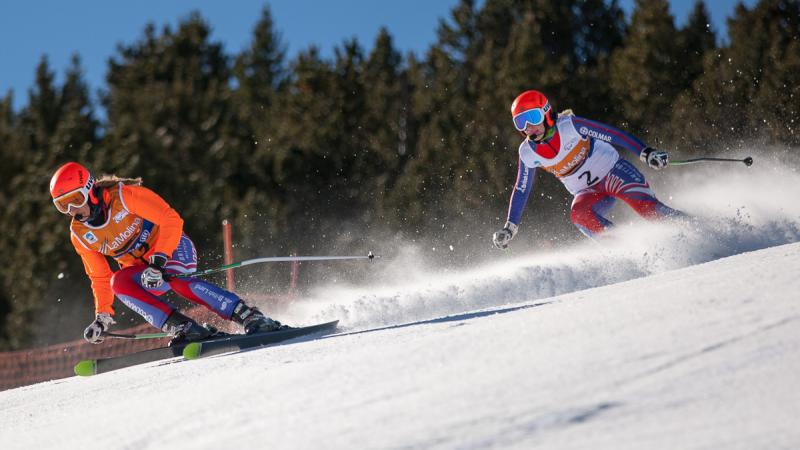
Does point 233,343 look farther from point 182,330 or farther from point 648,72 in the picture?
point 648,72

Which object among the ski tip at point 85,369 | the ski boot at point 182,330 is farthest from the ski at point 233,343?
the ski tip at point 85,369

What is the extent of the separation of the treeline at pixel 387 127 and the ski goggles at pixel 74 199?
31.3ft

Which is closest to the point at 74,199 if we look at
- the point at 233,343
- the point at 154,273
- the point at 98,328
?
the point at 154,273

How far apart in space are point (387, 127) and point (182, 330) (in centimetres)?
1343

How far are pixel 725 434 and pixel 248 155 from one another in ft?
65.7

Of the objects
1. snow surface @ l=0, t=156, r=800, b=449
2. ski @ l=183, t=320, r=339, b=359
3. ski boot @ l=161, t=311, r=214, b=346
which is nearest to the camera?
snow surface @ l=0, t=156, r=800, b=449

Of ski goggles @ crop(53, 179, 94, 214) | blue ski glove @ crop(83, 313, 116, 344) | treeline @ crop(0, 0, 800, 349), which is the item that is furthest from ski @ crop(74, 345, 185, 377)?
treeline @ crop(0, 0, 800, 349)

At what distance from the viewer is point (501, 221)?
15.9 meters

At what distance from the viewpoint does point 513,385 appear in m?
3.41

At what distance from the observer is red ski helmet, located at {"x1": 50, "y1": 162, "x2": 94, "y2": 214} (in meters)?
6.52

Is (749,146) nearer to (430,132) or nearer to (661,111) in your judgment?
(661,111)

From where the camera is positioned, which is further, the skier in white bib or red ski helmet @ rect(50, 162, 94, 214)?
the skier in white bib

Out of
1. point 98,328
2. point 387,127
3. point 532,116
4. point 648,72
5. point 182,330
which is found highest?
point 387,127

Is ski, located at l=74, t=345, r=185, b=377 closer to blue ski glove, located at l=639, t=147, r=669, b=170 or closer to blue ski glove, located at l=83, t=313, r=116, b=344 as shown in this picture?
blue ski glove, located at l=83, t=313, r=116, b=344
